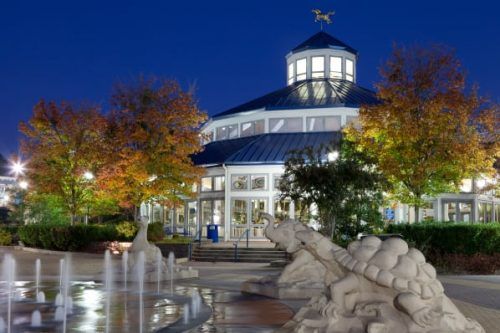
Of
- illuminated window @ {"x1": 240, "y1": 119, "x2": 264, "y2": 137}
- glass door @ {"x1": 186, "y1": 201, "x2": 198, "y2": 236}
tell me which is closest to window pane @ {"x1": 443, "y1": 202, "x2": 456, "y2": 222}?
illuminated window @ {"x1": 240, "y1": 119, "x2": 264, "y2": 137}

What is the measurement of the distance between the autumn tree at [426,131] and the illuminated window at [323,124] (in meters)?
12.7

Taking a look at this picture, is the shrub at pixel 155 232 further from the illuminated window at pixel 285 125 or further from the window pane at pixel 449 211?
the window pane at pixel 449 211

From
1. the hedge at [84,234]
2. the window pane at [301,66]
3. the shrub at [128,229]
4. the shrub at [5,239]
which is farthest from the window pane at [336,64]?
the shrub at [5,239]

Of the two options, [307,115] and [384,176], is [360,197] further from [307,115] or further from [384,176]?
[307,115]

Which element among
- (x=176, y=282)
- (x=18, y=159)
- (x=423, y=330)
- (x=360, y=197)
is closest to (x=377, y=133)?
(x=360, y=197)

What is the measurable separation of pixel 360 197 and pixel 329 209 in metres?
1.60

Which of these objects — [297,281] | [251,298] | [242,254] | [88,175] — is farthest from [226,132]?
[251,298]

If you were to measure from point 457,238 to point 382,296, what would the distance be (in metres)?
15.3

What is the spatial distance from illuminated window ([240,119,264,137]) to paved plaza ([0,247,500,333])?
17.5m

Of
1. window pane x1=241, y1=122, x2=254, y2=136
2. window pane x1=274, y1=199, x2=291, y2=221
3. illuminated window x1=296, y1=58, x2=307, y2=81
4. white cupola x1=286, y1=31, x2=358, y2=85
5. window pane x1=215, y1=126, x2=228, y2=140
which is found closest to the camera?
window pane x1=274, y1=199, x2=291, y2=221

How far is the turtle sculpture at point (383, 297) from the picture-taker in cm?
687

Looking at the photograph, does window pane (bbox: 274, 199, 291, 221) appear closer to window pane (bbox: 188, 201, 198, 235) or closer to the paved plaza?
window pane (bbox: 188, 201, 198, 235)

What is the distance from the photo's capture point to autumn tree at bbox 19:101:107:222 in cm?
3488

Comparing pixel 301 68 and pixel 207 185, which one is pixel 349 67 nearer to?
pixel 301 68
